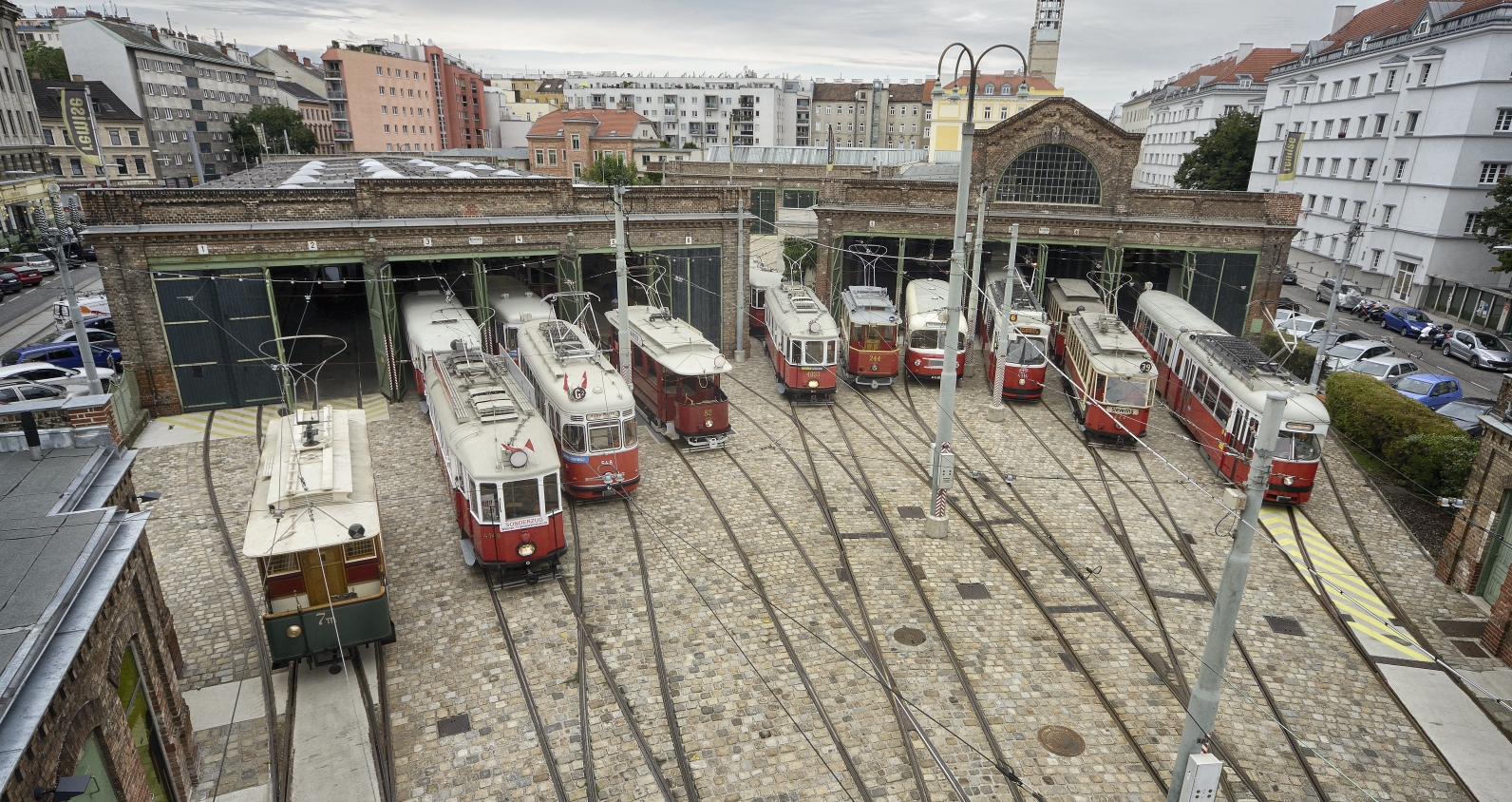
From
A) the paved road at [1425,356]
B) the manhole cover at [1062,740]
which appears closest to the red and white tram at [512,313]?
the manhole cover at [1062,740]

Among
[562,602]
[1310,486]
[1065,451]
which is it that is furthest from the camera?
[1065,451]

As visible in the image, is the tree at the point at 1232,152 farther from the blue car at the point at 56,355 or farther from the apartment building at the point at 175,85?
the apartment building at the point at 175,85

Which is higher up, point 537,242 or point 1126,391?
point 537,242

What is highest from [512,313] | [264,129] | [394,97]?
[394,97]

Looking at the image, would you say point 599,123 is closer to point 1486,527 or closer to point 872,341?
point 872,341

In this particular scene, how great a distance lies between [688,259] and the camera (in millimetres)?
29375

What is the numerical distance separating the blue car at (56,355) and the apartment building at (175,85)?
4216 centimetres

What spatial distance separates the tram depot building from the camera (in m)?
22.2

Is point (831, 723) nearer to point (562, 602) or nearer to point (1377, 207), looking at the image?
point (562, 602)

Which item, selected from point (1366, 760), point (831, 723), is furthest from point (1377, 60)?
point (831, 723)

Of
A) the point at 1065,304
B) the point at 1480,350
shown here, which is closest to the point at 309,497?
the point at 1065,304

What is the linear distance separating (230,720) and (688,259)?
831 inches

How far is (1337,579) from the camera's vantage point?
52.5 feet

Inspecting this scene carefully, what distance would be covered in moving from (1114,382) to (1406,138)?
1445 inches
